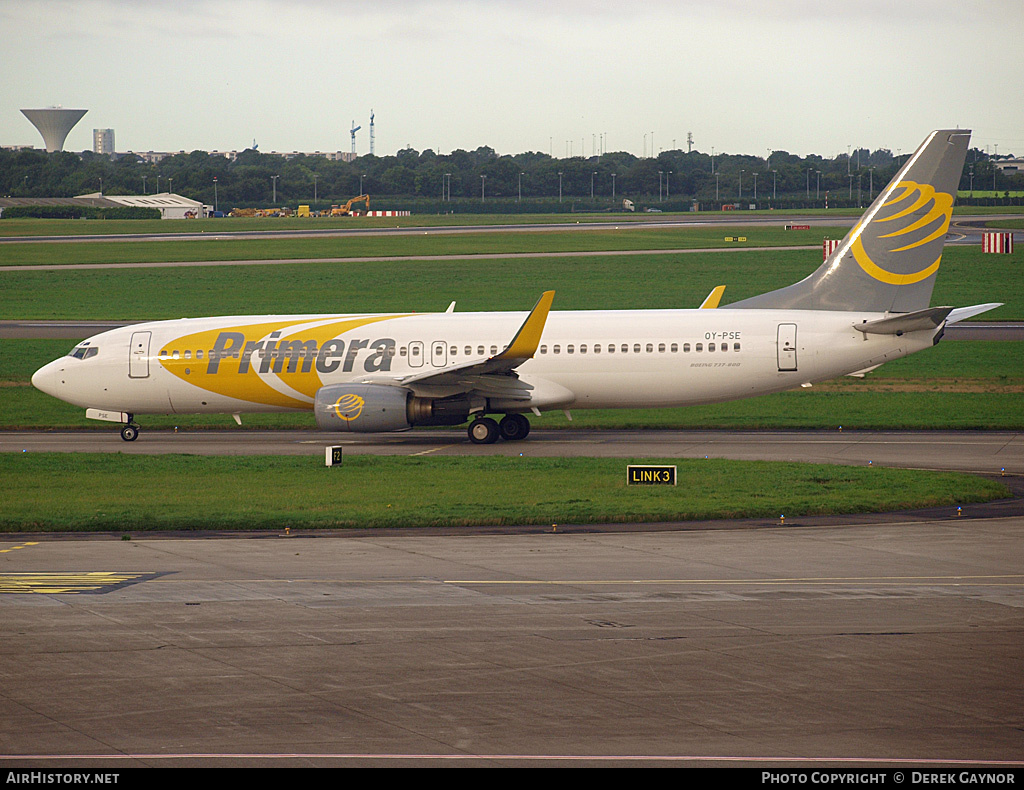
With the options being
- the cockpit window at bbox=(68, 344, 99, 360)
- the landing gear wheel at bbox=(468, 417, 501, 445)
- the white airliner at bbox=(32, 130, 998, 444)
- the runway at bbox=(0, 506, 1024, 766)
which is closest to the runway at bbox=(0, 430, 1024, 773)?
the runway at bbox=(0, 506, 1024, 766)

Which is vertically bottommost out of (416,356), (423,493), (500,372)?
(423,493)

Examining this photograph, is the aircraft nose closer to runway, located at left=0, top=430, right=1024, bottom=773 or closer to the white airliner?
the white airliner

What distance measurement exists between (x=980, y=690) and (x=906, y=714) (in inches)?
56.4

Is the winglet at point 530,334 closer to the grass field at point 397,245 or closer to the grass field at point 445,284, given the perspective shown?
the grass field at point 445,284

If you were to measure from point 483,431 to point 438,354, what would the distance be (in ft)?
9.67

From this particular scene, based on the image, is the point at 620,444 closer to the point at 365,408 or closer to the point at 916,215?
the point at 365,408

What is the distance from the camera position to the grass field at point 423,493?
26.7 meters

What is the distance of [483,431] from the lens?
3922 cm

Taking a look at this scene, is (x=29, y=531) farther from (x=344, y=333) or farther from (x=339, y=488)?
(x=344, y=333)

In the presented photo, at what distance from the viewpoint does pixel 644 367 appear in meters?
38.7

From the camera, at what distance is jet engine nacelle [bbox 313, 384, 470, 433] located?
123 ft

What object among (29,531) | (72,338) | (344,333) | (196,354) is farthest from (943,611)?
(72,338)

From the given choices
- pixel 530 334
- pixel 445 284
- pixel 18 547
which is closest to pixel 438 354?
pixel 530 334

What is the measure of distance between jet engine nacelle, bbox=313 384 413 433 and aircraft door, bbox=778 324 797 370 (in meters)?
11.8
